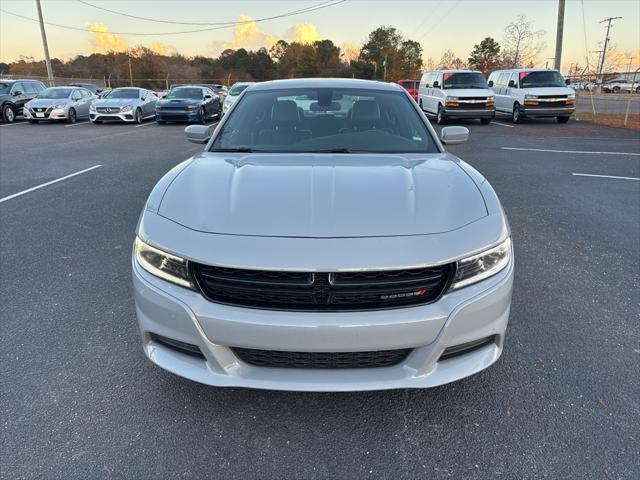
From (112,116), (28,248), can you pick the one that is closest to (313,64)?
(112,116)

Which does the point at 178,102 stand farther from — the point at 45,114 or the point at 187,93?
the point at 45,114

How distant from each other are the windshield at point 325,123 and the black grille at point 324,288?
1432 mm

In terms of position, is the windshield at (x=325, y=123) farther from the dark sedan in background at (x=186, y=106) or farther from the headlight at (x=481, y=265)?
the dark sedan in background at (x=186, y=106)

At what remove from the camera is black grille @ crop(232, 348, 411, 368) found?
2.04 m

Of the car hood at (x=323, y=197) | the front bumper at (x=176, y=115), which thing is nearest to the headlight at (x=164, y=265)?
the car hood at (x=323, y=197)

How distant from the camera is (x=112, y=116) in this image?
60.7 feet

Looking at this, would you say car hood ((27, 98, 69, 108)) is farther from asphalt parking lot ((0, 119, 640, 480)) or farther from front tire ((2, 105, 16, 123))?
asphalt parking lot ((0, 119, 640, 480))

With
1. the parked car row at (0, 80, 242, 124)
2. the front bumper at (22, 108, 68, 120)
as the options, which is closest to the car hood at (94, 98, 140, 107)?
the parked car row at (0, 80, 242, 124)

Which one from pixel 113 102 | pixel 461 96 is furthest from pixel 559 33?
pixel 113 102

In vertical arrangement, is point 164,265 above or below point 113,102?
below

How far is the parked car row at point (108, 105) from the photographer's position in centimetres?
1845

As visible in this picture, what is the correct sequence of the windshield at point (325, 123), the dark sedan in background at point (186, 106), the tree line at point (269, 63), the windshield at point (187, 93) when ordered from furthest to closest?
the tree line at point (269, 63) < the windshield at point (187, 93) < the dark sedan in background at point (186, 106) < the windshield at point (325, 123)

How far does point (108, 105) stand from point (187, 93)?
322 centimetres

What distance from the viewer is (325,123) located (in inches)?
140
